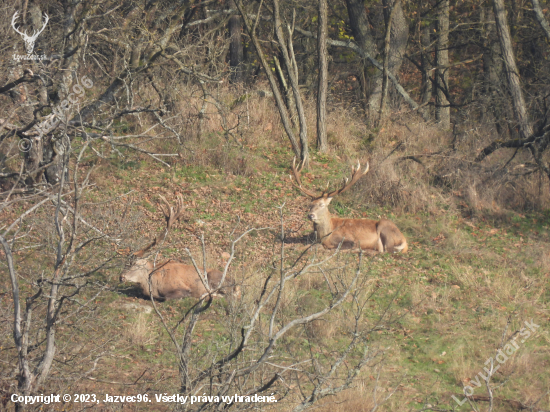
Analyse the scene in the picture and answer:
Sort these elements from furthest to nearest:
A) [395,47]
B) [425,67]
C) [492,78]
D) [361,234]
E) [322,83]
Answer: [425,67]
[492,78]
[395,47]
[322,83]
[361,234]

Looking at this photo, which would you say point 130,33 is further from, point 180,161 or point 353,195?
point 353,195

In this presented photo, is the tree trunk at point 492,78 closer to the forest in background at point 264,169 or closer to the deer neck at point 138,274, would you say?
the forest in background at point 264,169

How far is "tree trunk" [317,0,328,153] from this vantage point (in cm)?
1414

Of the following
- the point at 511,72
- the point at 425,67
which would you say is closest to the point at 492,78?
the point at 425,67

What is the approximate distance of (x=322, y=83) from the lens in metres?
14.5

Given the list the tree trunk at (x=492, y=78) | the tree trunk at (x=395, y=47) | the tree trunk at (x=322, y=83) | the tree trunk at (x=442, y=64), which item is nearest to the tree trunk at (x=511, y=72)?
the tree trunk at (x=492, y=78)

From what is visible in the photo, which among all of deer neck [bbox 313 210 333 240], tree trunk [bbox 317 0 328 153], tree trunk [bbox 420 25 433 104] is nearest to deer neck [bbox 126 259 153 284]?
deer neck [bbox 313 210 333 240]

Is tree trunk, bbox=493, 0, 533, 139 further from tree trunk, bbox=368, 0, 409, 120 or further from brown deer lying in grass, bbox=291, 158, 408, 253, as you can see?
brown deer lying in grass, bbox=291, 158, 408, 253

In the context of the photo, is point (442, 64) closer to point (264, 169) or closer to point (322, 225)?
point (264, 169)

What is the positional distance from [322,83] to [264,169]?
263cm

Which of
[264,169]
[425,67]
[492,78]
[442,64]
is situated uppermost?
[442,64]

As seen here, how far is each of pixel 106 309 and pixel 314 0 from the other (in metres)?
11.4

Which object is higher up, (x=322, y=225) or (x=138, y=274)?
(x=322, y=225)

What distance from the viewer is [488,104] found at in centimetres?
1694
